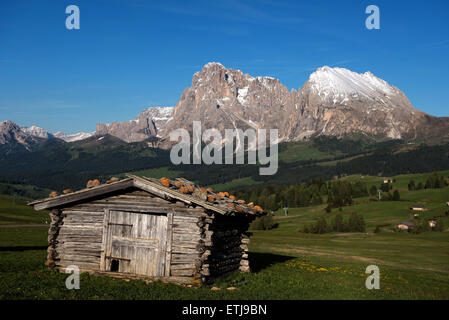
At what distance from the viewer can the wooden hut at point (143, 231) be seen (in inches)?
763

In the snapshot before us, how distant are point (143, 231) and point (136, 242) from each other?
26.3 inches

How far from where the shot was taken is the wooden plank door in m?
19.8

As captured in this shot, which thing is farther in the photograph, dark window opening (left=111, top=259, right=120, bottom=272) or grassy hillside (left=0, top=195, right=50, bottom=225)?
grassy hillside (left=0, top=195, right=50, bottom=225)

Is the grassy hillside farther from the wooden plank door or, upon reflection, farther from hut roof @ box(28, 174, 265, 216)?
the wooden plank door

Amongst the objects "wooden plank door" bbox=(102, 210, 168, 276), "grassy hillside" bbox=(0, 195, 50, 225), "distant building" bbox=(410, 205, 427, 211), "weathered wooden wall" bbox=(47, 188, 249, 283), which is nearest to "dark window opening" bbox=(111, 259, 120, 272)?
"wooden plank door" bbox=(102, 210, 168, 276)

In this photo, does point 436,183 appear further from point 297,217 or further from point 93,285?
point 93,285

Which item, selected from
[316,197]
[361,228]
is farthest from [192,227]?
[316,197]

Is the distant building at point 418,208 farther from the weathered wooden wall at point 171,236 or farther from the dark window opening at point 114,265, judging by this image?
the dark window opening at point 114,265

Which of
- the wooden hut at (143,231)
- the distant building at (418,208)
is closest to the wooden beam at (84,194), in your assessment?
the wooden hut at (143,231)

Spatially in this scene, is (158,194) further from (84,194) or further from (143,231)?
(84,194)

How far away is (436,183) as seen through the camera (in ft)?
641
